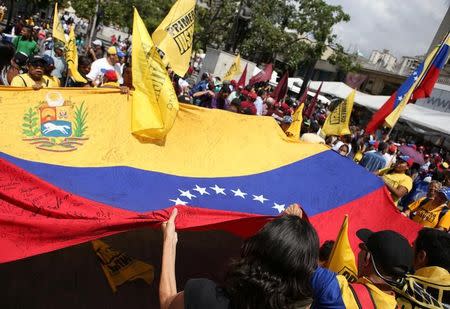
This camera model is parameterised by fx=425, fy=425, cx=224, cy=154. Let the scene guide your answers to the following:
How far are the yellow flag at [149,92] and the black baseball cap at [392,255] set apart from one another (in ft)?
8.88

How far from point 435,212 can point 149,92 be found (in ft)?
12.9

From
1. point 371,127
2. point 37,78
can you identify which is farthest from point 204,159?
point 371,127

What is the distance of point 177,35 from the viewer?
5.98 meters

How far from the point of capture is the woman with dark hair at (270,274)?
1.65 m

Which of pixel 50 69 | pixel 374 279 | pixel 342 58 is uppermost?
pixel 342 58

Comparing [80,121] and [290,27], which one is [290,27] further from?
[80,121]

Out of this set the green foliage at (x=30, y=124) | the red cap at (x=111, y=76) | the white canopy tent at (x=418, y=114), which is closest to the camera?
the green foliage at (x=30, y=124)

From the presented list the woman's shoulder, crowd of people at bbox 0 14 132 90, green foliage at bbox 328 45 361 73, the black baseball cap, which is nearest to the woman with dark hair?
the woman's shoulder

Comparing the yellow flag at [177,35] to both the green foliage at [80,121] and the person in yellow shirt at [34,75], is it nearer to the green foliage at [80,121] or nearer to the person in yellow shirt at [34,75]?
the person in yellow shirt at [34,75]

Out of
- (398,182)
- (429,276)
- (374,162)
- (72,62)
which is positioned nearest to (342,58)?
(374,162)

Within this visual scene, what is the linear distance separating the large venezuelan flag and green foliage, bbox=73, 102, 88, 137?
0.01 m

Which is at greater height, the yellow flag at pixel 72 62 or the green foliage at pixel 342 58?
the green foliage at pixel 342 58

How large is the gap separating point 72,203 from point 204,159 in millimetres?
1865

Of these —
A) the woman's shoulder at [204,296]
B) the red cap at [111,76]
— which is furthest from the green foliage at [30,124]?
the woman's shoulder at [204,296]
